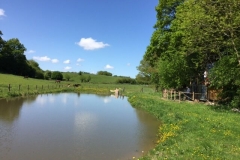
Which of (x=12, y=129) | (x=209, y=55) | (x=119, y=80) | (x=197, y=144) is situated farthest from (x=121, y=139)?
(x=119, y=80)

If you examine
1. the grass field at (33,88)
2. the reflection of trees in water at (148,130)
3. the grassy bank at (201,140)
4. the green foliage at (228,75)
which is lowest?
the reflection of trees in water at (148,130)

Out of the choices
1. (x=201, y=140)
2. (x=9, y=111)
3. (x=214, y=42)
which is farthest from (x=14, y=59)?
(x=201, y=140)

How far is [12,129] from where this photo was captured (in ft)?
45.3

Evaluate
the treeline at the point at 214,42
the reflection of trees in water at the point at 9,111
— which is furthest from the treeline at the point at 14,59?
the treeline at the point at 214,42

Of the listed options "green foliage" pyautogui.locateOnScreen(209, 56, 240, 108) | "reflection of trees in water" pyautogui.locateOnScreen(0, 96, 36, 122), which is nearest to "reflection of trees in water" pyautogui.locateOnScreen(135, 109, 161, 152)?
"green foliage" pyautogui.locateOnScreen(209, 56, 240, 108)

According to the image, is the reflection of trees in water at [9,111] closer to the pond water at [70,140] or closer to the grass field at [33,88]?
the pond water at [70,140]

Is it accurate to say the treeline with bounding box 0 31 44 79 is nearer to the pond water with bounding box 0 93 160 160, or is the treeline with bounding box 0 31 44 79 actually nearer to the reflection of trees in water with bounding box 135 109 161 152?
the pond water with bounding box 0 93 160 160

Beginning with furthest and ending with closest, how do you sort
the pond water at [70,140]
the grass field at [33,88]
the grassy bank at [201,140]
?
the grass field at [33,88] < the pond water at [70,140] < the grassy bank at [201,140]

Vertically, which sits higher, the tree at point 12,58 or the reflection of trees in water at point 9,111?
the tree at point 12,58

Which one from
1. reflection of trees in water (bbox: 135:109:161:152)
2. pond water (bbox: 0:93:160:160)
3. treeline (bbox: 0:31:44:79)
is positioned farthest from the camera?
treeline (bbox: 0:31:44:79)

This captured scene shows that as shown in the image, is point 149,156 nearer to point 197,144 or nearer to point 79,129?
point 197,144

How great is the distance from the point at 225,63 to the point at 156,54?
54.8ft

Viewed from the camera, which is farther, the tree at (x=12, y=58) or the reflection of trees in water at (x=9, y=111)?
the tree at (x=12, y=58)

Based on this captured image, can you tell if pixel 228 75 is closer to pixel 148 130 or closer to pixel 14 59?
pixel 148 130
